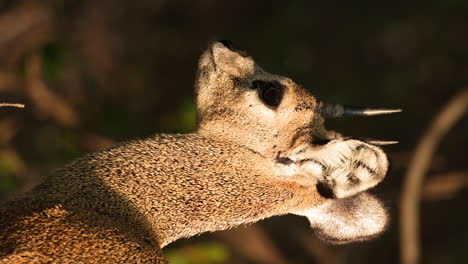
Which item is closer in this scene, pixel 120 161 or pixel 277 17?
pixel 120 161

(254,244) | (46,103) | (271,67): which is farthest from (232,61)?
(254,244)

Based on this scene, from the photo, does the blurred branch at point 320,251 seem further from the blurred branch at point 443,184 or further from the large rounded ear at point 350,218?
the large rounded ear at point 350,218

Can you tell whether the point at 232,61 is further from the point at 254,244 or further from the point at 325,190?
the point at 254,244

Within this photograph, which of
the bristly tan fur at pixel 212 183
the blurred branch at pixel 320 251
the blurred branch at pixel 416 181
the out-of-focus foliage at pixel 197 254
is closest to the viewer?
the bristly tan fur at pixel 212 183

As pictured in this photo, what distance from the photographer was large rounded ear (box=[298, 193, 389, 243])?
236 centimetres

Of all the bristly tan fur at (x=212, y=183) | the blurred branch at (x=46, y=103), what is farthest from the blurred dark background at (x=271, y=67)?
the bristly tan fur at (x=212, y=183)

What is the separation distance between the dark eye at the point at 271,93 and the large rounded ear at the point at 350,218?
0.40m

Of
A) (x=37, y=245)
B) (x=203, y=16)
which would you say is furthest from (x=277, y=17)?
(x=37, y=245)

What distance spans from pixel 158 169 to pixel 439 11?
4.24m

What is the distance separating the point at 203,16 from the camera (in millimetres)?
6289

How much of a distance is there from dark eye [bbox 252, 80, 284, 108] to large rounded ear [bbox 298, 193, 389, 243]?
403mm

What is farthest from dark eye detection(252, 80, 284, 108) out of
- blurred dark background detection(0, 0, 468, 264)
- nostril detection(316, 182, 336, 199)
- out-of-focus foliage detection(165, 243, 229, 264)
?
blurred dark background detection(0, 0, 468, 264)

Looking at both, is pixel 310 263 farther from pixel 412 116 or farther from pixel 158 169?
pixel 158 169

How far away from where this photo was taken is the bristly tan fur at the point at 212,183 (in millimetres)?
1939
